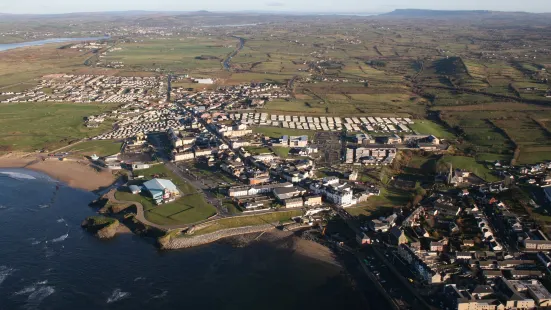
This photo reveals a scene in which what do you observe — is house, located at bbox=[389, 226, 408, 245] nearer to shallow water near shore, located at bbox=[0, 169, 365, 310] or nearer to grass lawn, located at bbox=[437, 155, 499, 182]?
shallow water near shore, located at bbox=[0, 169, 365, 310]

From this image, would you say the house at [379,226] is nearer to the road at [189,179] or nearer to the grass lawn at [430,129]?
the road at [189,179]

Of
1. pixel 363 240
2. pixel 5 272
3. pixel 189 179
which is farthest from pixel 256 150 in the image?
pixel 5 272

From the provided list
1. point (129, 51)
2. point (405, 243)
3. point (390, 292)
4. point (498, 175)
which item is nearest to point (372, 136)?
point (498, 175)

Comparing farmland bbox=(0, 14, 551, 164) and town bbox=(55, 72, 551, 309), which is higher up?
farmland bbox=(0, 14, 551, 164)

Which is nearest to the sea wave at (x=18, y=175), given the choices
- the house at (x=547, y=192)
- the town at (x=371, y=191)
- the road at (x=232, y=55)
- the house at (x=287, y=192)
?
the town at (x=371, y=191)

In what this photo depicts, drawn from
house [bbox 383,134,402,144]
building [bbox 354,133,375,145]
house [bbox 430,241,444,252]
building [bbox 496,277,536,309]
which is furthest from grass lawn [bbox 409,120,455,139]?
building [bbox 496,277,536,309]

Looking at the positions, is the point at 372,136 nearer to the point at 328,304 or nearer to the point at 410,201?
the point at 410,201
